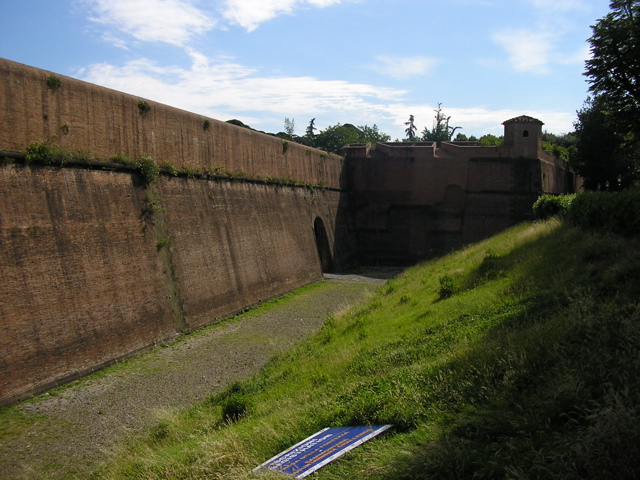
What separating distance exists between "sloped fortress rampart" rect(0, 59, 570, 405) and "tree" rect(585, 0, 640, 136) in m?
10.4

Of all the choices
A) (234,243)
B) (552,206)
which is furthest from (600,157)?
(234,243)

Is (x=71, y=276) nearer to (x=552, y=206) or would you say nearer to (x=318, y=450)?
(x=318, y=450)

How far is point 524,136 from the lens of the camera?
2412 cm

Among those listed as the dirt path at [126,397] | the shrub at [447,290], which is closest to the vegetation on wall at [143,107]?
the dirt path at [126,397]

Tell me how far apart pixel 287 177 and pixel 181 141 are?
7.00m

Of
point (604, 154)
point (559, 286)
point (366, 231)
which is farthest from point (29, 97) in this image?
point (604, 154)

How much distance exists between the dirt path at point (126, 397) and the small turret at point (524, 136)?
15303mm

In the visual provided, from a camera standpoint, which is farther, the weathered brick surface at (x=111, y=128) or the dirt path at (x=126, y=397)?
the weathered brick surface at (x=111, y=128)

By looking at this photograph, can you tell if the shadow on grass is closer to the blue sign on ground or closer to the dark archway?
the blue sign on ground

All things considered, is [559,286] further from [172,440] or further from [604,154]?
[604,154]

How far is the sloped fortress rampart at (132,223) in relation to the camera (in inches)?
354

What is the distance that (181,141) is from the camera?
14.3 m

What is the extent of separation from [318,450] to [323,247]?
1956 cm

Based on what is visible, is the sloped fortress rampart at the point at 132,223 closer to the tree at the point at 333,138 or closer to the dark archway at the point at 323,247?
the dark archway at the point at 323,247
